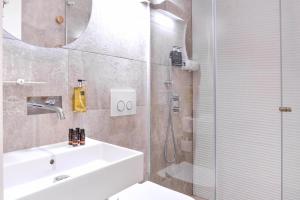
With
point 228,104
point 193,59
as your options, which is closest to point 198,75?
point 193,59

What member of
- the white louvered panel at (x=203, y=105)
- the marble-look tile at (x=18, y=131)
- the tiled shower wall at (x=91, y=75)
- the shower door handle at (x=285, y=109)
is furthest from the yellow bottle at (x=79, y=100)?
the shower door handle at (x=285, y=109)

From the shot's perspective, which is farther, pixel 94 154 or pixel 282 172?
pixel 282 172

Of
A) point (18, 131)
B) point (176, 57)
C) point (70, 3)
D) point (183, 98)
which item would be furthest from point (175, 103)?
point (18, 131)

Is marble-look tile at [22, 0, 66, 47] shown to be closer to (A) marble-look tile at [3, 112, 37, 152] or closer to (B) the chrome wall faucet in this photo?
(B) the chrome wall faucet

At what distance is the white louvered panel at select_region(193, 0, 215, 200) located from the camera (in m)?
2.32

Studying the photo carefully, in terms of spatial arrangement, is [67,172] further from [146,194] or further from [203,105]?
[203,105]

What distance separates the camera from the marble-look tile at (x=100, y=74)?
1.44 meters

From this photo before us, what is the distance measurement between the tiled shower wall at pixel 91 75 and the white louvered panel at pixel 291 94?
4.21 feet

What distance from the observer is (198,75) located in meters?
2.31

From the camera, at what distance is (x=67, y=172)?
3.96 feet

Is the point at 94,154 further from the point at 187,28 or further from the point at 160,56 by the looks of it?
the point at 187,28

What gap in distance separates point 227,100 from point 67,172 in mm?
1735

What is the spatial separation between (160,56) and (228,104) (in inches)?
34.2

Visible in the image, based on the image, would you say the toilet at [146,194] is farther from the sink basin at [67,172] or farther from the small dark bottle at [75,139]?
the small dark bottle at [75,139]
